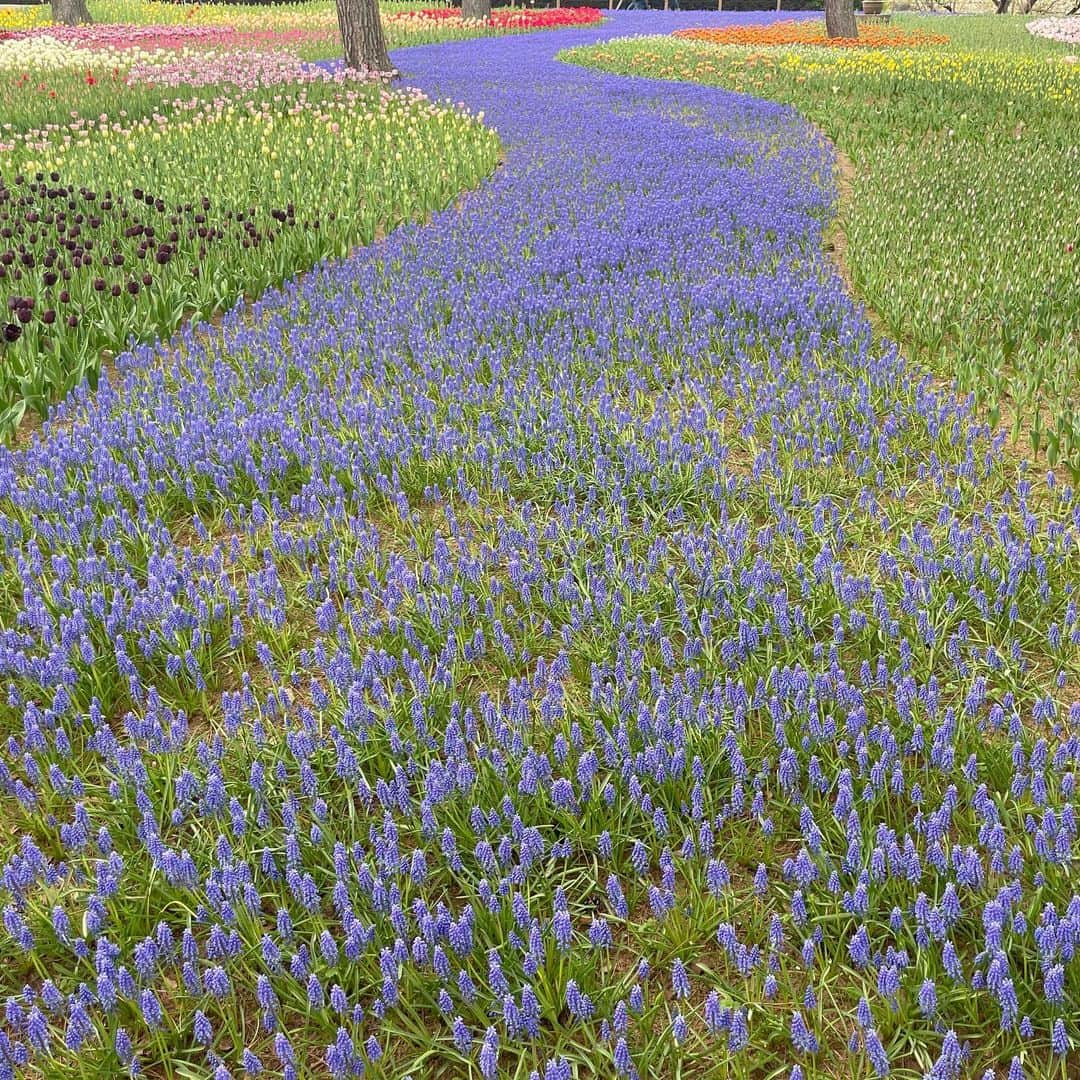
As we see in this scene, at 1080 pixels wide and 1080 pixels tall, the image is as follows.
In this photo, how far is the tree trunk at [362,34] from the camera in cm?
1708

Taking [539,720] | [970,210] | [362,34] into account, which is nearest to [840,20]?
[362,34]

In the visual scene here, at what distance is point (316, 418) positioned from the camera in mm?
5176

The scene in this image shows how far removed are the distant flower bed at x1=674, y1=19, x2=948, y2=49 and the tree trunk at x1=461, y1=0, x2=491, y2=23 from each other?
649cm

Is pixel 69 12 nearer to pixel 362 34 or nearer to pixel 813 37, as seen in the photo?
pixel 362 34

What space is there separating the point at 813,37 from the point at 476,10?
40.3 feet

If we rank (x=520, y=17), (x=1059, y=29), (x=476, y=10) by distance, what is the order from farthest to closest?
1. (x=520, y=17)
2. (x=1059, y=29)
3. (x=476, y=10)

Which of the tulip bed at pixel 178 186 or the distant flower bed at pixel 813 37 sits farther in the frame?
the distant flower bed at pixel 813 37

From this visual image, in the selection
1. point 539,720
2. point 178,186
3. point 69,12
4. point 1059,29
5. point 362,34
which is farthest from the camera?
point 1059,29

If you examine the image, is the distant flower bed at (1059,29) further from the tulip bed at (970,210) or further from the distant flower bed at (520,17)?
the distant flower bed at (520,17)

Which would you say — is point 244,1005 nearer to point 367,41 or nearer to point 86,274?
point 86,274

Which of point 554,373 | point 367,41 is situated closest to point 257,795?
point 554,373

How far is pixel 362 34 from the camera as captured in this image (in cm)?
1728

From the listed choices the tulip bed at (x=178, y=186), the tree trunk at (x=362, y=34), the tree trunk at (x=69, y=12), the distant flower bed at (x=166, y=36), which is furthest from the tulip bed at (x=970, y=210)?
the tree trunk at (x=69, y=12)

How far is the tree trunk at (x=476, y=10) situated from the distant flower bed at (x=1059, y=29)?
1766 cm
